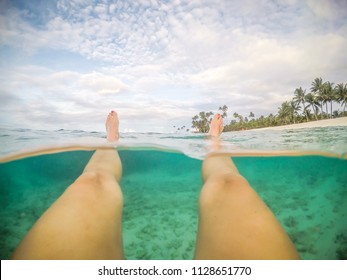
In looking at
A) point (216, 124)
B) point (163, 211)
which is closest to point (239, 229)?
point (216, 124)

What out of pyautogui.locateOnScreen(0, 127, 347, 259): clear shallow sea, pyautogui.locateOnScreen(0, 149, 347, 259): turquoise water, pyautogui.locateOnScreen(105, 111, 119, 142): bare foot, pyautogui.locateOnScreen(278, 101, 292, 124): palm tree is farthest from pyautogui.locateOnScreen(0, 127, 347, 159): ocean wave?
pyautogui.locateOnScreen(278, 101, 292, 124): palm tree

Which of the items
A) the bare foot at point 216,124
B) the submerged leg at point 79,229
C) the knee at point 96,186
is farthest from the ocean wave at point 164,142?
the submerged leg at point 79,229

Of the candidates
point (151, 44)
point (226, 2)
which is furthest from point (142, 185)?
point (226, 2)

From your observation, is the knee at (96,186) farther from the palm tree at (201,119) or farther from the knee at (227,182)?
the palm tree at (201,119)

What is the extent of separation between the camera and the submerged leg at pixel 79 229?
199 cm

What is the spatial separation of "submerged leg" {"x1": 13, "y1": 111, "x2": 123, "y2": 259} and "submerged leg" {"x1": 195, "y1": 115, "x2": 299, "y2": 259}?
0.98m

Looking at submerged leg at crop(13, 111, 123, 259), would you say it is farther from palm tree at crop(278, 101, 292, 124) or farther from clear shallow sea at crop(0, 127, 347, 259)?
palm tree at crop(278, 101, 292, 124)

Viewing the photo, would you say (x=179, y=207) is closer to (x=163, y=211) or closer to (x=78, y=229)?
(x=163, y=211)

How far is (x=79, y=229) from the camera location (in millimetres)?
2066

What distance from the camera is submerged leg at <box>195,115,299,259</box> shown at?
1997 millimetres

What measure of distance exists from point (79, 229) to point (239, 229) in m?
1.52

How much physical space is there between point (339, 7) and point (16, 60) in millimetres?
6324

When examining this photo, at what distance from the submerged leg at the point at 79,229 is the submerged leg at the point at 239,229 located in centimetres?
98

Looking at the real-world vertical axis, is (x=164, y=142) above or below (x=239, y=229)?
above
